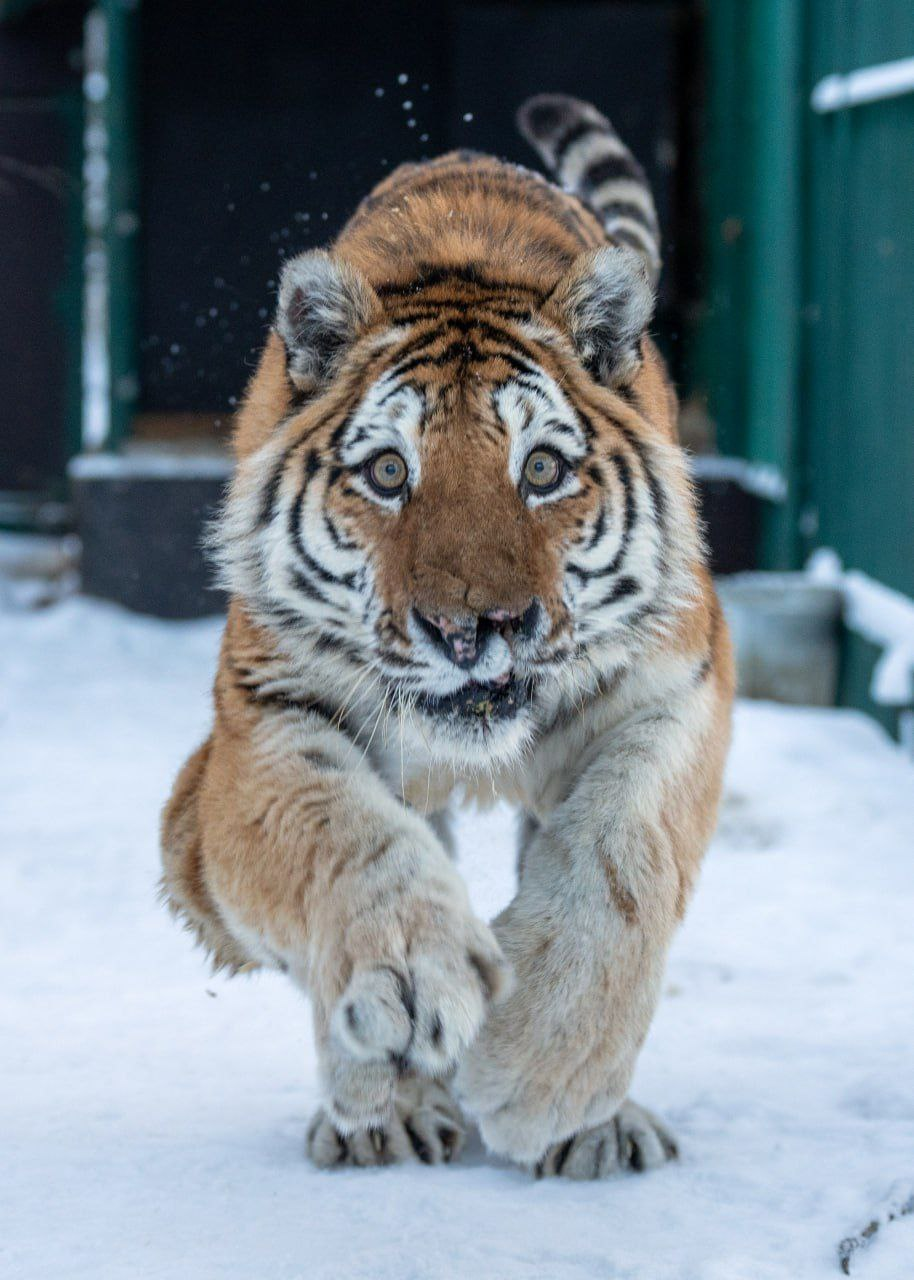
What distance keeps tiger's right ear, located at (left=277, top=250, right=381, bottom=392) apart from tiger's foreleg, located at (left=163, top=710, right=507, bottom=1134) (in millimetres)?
505

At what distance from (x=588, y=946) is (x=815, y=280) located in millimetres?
4441

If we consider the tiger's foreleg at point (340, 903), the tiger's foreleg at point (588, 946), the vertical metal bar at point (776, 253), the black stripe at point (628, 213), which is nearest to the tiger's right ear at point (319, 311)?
the tiger's foreleg at point (340, 903)

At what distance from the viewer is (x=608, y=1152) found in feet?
8.32

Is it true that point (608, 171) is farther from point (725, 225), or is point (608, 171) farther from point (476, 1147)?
point (725, 225)

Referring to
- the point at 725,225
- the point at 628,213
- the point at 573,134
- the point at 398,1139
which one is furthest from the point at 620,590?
the point at 725,225

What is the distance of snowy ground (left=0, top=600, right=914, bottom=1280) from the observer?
7.40ft

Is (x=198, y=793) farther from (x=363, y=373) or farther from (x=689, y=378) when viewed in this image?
(x=689, y=378)

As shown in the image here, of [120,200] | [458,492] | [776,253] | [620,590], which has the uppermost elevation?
[120,200]

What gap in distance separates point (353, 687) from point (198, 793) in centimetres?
38

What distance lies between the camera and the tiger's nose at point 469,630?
214 cm

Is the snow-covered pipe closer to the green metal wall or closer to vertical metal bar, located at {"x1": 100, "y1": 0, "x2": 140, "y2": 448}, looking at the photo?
the green metal wall

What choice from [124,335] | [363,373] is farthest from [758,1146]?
[124,335]

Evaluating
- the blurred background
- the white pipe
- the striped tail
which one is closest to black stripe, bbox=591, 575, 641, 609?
the striped tail

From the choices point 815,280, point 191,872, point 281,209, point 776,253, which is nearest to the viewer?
point 191,872
